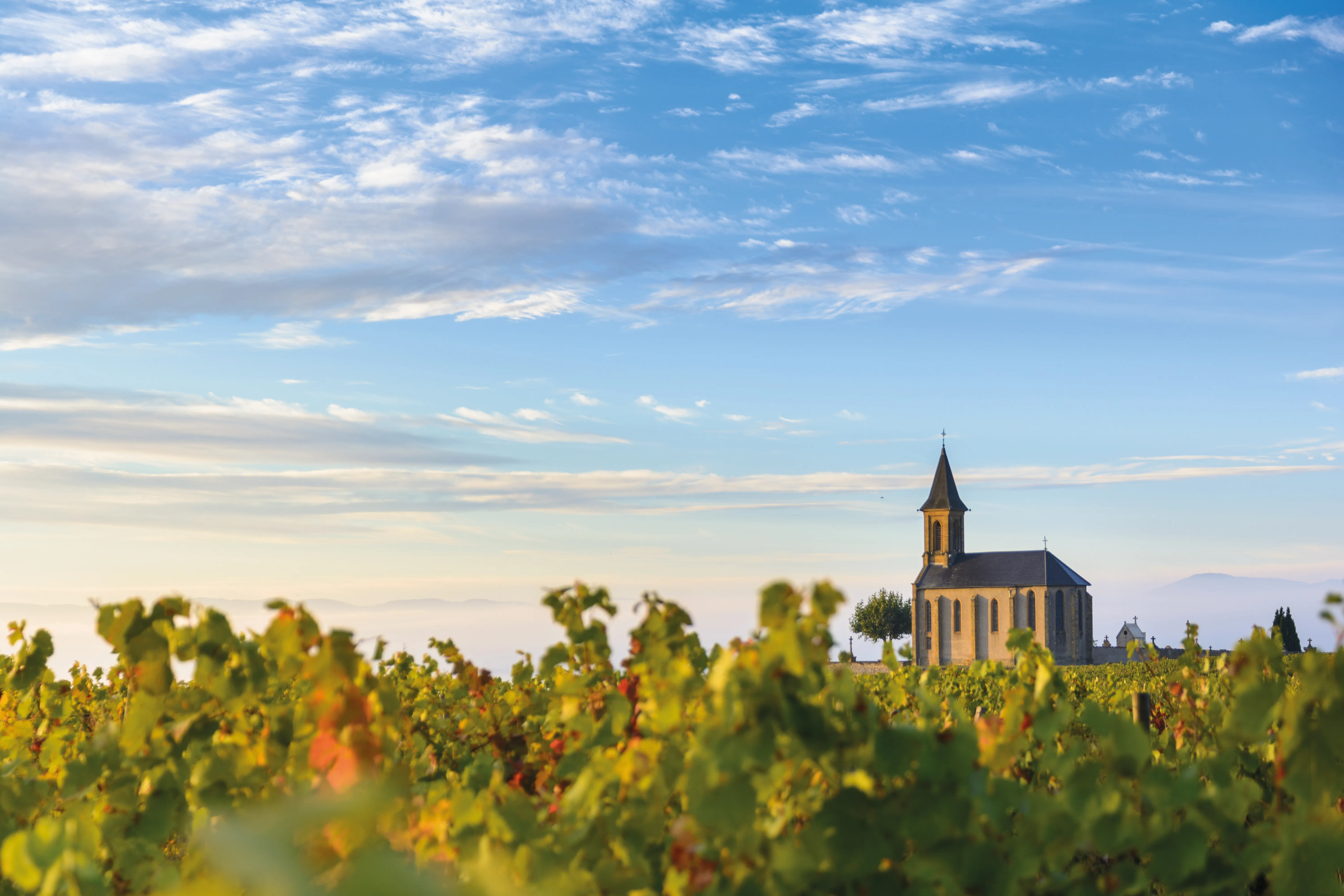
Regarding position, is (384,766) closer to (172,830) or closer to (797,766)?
(797,766)

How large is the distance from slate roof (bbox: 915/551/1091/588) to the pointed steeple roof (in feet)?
12.4

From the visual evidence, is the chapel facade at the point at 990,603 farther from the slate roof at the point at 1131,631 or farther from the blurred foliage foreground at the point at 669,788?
the blurred foliage foreground at the point at 669,788

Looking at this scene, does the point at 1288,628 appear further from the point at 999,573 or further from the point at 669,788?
the point at 669,788

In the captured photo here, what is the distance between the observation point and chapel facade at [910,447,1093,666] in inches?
3034

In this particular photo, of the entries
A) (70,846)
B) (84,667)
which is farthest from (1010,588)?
(70,846)

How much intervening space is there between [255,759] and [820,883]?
165cm

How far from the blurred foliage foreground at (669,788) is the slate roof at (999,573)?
7807 cm

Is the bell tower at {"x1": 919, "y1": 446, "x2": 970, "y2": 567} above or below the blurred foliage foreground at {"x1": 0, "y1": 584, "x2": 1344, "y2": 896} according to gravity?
above

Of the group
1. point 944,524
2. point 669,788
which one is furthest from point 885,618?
point 669,788

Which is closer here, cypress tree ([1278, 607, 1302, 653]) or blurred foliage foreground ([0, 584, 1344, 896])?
blurred foliage foreground ([0, 584, 1344, 896])

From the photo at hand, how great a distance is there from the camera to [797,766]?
6.37 feet

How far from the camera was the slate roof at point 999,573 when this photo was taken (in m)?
77.8

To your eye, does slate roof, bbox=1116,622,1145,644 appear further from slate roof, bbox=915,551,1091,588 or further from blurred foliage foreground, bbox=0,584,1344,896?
blurred foliage foreground, bbox=0,584,1344,896

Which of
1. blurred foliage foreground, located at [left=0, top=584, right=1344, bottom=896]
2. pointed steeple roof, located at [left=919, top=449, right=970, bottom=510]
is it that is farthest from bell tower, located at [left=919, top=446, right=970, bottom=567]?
blurred foliage foreground, located at [left=0, top=584, right=1344, bottom=896]
